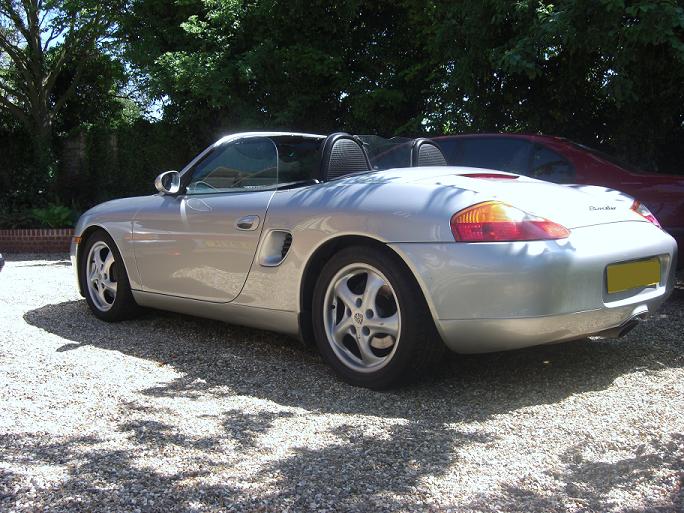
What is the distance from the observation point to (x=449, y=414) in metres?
3.28

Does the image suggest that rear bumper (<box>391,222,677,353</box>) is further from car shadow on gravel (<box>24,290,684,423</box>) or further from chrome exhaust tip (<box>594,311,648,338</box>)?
car shadow on gravel (<box>24,290,684,423</box>)

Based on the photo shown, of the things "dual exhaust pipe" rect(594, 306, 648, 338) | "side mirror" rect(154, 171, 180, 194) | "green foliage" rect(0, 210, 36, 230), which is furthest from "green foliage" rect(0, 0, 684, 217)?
"side mirror" rect(154, 171, 180, 194)

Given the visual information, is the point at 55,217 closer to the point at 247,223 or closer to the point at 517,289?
the point at 247,223

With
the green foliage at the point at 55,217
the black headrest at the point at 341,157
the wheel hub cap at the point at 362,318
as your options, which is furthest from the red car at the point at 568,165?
the green foliage at the point at 55,217

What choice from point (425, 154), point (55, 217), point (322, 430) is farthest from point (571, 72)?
point (55, 217)

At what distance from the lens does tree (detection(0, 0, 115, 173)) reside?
15.1 m

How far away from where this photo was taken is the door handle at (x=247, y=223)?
162 inches

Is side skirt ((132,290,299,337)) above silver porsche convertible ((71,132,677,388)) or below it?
below

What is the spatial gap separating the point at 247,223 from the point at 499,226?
5.07 feet

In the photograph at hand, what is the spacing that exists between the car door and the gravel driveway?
1.49ft

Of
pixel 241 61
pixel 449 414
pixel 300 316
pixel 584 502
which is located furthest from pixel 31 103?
pixel 584 502

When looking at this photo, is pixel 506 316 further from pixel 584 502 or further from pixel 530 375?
pixel 584 502

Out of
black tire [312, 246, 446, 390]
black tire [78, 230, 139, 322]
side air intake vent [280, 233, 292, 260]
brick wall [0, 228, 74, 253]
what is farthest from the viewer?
brick wall [0, 228, 74, 253]

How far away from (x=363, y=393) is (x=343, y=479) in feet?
3.51
